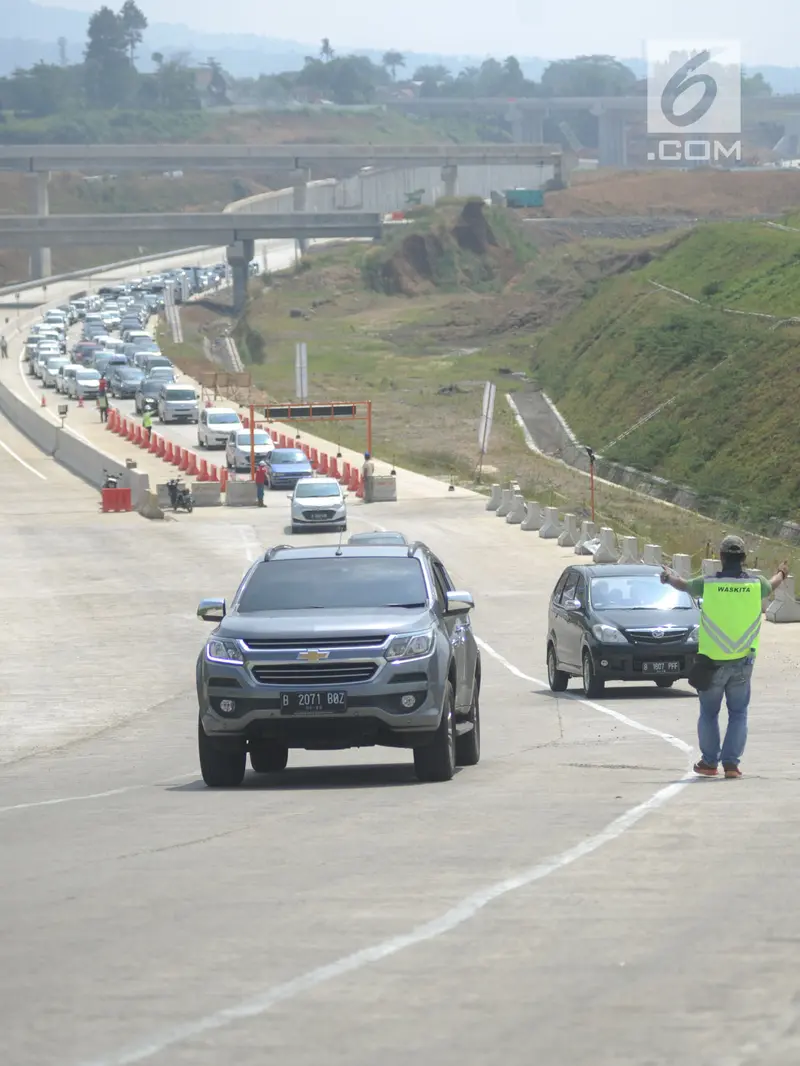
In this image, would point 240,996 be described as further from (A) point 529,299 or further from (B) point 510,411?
(A) point 529,299

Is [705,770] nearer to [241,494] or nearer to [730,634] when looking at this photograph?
[730,634]

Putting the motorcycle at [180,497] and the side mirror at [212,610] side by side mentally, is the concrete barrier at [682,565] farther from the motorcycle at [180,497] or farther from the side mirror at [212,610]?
the motorcycle at [180,497]

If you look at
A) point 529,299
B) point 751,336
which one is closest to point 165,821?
point 751,336

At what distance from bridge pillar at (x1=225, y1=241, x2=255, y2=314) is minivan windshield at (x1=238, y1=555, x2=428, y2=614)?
148 m

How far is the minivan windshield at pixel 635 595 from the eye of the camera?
974 inches

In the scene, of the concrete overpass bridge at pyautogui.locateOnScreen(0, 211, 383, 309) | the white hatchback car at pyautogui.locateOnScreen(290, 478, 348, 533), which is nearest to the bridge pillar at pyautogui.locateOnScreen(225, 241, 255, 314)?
the concrete overpass bridge at pyautogui.locateOnScreen(0, 211, 383, 309)

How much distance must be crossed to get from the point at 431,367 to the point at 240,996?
11519 cm

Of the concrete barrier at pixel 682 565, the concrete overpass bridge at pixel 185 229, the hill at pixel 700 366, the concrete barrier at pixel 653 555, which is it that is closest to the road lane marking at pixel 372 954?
the concrete barrier at pixel 682 565

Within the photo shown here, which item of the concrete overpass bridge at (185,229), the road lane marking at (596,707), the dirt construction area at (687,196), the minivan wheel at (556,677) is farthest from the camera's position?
the dirt construction area at (687,196)

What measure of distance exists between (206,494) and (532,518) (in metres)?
12.9

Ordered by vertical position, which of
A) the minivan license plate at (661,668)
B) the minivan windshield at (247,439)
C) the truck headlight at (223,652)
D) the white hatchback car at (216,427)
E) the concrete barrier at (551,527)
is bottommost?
the white hatchback car at (216,427)

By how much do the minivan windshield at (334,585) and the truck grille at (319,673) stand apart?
35.4 inches

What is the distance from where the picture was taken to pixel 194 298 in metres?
174

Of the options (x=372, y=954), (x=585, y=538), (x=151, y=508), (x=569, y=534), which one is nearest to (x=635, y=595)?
(x=372, y=954)
